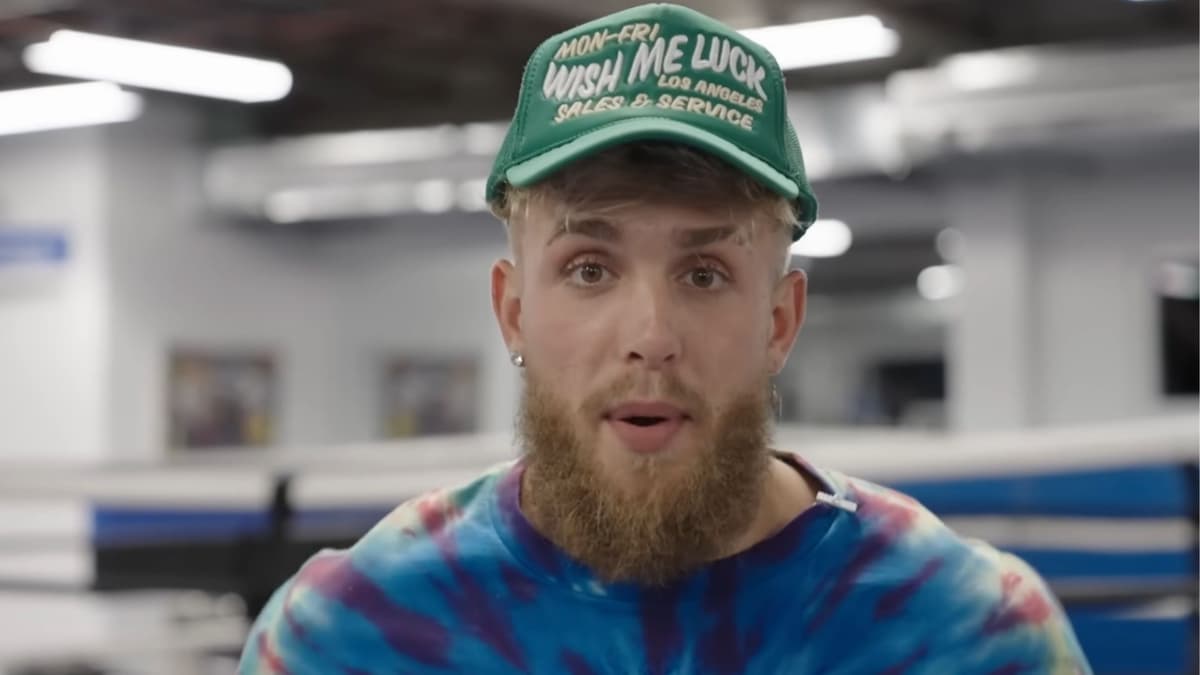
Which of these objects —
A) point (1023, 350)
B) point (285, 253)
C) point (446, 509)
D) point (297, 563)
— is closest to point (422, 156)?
point (285, 253)

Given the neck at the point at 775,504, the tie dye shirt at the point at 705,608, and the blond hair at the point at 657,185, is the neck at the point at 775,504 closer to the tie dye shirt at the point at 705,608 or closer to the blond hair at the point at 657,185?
the tie dye shirt at the point at 705,608

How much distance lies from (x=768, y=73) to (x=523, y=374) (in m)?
0.29

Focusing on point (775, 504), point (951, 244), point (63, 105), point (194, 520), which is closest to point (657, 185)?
point (775, 504)

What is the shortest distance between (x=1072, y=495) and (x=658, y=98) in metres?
3.07


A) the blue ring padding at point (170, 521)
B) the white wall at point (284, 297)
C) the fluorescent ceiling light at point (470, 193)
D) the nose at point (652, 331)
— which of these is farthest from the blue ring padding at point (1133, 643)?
the white wall at point (284, 297)

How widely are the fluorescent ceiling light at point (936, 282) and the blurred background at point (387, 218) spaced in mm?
4073

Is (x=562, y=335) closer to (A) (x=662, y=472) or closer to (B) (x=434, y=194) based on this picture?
(A) (x=662, y=472)

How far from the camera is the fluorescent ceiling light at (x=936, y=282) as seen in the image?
59.0 ft

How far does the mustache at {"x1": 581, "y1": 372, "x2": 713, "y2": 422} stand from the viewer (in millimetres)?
1090

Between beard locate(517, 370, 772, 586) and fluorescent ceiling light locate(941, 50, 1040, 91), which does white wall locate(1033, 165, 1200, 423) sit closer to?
fluorescent ceiling light locate(941, 50, 1040, 91)

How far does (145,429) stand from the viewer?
10977 millimetres

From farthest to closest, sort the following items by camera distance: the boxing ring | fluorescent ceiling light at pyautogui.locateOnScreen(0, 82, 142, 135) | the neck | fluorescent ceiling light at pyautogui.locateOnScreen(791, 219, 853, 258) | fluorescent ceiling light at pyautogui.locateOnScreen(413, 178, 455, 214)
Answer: fluorescent ceiling light at pyautogui.locateOnScreen(791, 219, 853, 258) → fluorescent ceiling light at pyautogui.locateOnScreen(413, 178, 455, 214) → fluorescent ceiling light at pyautogui.locateOnScreen(0, 82, 142, 135) → the boxing ring → the neck

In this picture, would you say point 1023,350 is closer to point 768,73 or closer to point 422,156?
point 422,156

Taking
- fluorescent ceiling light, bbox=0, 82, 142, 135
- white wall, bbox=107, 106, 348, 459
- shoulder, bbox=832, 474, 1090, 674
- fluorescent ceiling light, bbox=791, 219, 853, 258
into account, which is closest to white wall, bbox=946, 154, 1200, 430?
fluorescent ceiling light, bbox=791, 219, 853, 258
